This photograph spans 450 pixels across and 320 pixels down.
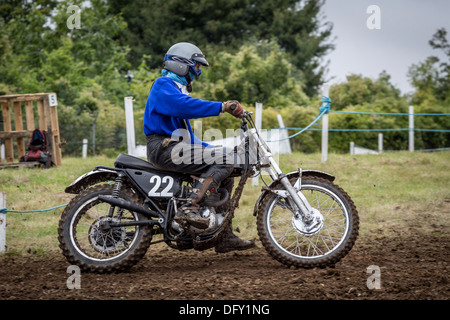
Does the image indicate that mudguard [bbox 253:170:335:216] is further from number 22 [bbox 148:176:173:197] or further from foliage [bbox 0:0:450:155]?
foliage [bbox 0:0:450:155]

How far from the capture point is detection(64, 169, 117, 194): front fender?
5758 millimetres

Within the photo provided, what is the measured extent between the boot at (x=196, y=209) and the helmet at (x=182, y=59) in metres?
1.11

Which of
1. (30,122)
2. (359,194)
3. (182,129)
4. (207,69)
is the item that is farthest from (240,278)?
(207,69)

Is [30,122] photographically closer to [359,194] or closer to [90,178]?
[359,194]

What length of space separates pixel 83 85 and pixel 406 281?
80.0 ft

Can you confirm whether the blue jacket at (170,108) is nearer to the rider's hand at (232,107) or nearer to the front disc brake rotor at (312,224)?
the rider's hand at (232,107)

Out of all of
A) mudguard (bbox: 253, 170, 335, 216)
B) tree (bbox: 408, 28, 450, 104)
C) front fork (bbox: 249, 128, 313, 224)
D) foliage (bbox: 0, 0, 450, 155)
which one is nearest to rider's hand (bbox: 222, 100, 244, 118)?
front fork (bbox: 249, 128, 313, 224)

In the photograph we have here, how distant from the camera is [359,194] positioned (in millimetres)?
10062

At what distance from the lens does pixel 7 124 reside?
14.0m

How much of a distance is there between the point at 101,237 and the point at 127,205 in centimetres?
43

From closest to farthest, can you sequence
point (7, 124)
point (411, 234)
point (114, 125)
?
1. point (411, 234)
2. point (7, 124)
3. point (114, 125)

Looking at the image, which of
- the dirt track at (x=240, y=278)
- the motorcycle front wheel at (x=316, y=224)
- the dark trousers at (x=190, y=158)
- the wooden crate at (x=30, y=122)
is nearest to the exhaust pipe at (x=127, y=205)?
the dark trousers at (x=190, y=158)
